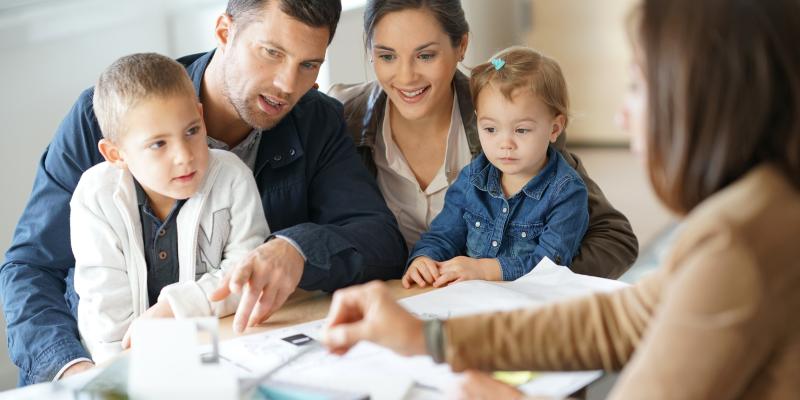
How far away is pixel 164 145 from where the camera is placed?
1.66m

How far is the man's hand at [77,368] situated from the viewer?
1591 millimetres

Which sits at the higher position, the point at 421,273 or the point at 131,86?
the point at 131,86

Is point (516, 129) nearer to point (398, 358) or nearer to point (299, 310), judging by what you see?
point (299, 310)

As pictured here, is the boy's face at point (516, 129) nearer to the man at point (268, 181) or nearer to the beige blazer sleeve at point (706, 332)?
the man at point (268, 181)

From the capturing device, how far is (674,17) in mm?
877

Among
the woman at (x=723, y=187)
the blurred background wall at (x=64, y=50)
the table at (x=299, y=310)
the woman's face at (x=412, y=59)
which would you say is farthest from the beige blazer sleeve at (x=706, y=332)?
the woman's face at (x=412, y=59)

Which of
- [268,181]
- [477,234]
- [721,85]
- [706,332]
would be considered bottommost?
[477,234]

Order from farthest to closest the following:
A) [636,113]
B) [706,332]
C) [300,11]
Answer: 1. [300,11]
2. [636,113]
3. [706,332]

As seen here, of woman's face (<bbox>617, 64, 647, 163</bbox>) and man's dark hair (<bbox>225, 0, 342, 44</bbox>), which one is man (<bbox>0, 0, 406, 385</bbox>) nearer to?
man's dark hair (<bbox>225, 0, 342, 44</bbox>)

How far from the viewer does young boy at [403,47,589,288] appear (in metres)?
1.91

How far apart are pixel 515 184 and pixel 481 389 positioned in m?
0.92

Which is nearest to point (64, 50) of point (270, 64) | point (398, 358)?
point (270, 64)

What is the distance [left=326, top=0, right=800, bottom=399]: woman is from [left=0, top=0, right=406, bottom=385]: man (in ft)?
2.69

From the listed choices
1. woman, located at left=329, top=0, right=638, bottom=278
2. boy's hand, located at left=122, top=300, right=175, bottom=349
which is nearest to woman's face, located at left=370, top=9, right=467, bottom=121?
woman, located at left=329, top=0, right=638, bottom=278
